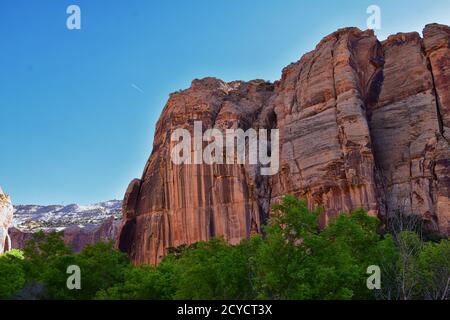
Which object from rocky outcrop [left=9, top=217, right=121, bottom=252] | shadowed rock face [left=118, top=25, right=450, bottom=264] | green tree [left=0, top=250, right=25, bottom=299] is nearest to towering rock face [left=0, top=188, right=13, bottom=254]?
rocky outcrop [left=9, top=217, right=121, bottom=252]

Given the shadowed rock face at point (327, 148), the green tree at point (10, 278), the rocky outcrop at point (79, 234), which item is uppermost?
the shadowed rock face at point (327, 148)

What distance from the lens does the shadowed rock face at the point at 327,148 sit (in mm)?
51125

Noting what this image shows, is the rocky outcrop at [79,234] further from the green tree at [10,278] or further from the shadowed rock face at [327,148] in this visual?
the green tree at [10,278]

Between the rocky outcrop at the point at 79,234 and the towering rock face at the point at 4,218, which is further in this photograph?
the rocky outcrop at the point at 79,234

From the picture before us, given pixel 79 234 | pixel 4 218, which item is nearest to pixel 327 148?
pixel 4 218

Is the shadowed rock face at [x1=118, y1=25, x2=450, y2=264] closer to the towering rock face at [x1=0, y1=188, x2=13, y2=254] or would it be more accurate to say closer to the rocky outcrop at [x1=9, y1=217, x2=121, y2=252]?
the towering rock face at [x1=0, y1=188, x2=13, y2=254]

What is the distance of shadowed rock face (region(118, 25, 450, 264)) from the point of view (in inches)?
2013

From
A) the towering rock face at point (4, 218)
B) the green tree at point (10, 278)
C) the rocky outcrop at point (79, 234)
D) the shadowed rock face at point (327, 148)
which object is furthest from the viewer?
the rocky outcrop at point (79, 234)

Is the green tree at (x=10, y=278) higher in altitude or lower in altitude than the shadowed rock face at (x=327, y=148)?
lower

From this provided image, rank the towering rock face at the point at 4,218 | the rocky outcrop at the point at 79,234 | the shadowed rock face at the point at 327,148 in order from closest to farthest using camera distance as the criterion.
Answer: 1. the shadowed rock face at the point at 327,148
2. the towering rock face at the point at 4,218
3. the rocky outcrop at the point at 79,234

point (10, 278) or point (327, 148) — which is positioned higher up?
point (327, 148)

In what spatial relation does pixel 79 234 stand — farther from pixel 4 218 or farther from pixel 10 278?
pixel 10 278

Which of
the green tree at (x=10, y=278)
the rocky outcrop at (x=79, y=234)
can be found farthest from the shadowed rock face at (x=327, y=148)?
the rocky outcrop at (x=79, y=234)

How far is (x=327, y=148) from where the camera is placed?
2120 inches
